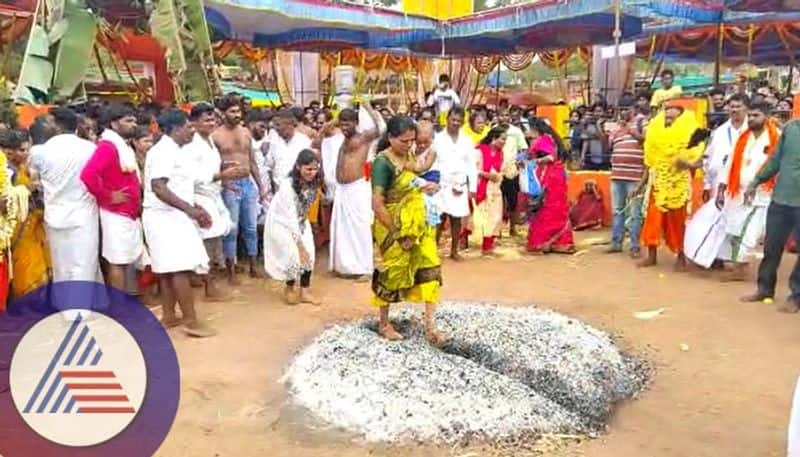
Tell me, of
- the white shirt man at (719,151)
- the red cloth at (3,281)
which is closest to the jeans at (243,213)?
the red cloth at (3,281)

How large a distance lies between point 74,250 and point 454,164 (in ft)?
12.6

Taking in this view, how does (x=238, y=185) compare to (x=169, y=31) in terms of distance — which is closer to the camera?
(x=238, y=185)

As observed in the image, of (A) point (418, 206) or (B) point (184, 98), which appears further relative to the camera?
(B) point (184, 98)

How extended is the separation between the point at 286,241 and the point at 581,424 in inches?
119

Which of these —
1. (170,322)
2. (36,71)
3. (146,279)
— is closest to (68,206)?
(170,322)

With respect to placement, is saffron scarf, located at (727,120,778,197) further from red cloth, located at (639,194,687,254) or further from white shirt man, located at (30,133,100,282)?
white shirt man, located at (30,133,100,282)

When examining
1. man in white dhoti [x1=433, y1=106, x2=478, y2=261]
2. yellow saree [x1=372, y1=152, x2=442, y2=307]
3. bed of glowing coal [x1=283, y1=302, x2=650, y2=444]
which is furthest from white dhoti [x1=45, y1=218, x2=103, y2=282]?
man in white dhoti [x1=433, y1=106, x2=478, y2=261]

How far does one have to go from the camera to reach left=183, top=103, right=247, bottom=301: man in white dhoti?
18.7 ft

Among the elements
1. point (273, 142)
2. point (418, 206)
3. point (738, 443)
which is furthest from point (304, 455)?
point (273, 142)

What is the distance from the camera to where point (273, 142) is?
7.31m

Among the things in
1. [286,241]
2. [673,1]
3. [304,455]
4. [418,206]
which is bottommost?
[304,455]

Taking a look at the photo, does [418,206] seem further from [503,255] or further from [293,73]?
[293,73]

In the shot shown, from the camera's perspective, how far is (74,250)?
17.3ft

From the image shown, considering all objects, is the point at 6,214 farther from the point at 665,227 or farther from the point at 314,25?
the point at 314,25
